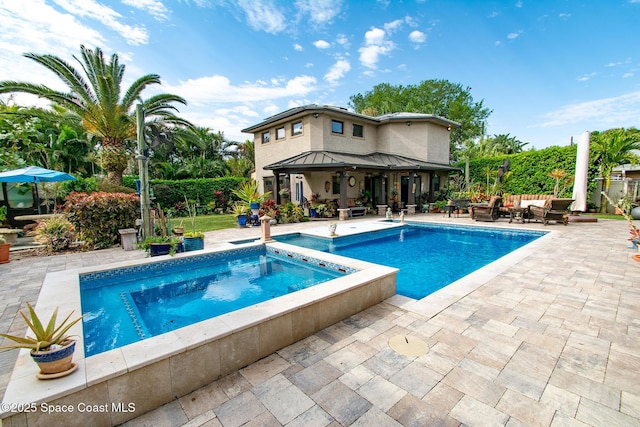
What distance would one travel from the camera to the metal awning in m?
13.7

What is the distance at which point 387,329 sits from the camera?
349 centimetres

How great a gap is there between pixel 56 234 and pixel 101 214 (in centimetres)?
143

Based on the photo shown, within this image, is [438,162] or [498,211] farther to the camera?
[438,162]

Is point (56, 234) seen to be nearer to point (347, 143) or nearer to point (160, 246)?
point (160, 246)

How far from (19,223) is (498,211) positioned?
71.4 ft

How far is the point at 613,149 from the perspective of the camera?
14242 mm

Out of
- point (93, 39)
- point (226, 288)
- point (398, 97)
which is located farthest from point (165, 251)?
point (398, 97)

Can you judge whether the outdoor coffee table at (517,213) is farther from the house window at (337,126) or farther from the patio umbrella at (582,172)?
the house window at (337,126)

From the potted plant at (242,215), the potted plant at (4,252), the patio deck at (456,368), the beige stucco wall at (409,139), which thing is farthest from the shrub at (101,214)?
the beige stucco wall at (409,139)

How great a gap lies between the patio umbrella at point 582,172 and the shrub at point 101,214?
57.7 feet

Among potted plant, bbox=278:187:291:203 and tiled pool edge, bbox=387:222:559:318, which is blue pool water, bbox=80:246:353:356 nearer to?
tiled pool edge, bbox=387:222:559:318

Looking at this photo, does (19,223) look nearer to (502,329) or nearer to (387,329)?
(387,329)

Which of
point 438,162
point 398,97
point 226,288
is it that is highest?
point 398,97

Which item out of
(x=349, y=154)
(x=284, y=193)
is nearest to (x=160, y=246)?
(x=284, y=193)
